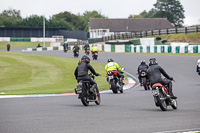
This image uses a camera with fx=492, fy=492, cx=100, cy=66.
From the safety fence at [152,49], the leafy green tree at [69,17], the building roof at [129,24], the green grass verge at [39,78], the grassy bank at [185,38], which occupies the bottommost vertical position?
the green grass verge at [39,78]

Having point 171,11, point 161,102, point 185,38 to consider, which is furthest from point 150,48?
point 171,11

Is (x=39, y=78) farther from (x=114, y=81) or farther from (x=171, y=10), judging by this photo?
(x=171, y=10)

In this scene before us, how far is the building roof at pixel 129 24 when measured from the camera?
133 metres

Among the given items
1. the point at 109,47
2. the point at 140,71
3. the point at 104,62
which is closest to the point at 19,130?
the point at 140,71

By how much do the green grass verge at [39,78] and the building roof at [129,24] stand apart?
94629 millimetres

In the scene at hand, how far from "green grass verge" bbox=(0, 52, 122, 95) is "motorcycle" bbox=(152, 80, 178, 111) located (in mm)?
9823

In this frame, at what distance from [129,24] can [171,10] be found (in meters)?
20.0

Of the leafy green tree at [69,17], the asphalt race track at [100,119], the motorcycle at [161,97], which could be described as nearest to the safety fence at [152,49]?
the asphalt race track at [100,119]

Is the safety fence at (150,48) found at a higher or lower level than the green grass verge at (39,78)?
higher

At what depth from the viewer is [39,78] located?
99.0 ft

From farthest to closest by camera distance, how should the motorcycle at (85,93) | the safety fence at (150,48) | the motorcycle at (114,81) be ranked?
the safety fence at (150,48), the motorcycle at (114,81), the motorcycle at (85,93)

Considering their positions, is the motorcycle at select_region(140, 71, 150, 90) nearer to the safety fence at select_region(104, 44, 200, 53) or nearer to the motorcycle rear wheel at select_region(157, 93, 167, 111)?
the motorcycle rear wheel at select_region(157, 93, 167, 111)

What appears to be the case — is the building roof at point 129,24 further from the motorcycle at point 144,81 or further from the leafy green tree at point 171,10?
the motorcycle at point 144,81

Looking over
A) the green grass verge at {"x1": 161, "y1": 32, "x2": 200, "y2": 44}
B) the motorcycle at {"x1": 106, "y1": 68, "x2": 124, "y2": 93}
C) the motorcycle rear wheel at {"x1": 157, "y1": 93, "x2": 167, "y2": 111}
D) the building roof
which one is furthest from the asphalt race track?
the building roof
